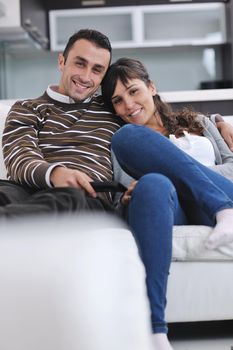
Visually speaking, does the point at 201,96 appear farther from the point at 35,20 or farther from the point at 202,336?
the point at 35,20

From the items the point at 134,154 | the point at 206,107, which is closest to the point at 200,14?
the point at 206,107

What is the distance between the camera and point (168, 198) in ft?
5.21

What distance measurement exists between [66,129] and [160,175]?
0.59 meters

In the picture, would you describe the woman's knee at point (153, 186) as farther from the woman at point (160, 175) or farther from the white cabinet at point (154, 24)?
the white cabinet at point (154, 24)

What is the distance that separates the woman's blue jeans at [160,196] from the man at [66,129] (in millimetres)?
169

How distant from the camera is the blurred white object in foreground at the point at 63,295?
75 centimetres

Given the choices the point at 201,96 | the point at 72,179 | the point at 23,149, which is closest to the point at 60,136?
the point at 23,149

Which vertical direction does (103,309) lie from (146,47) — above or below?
below

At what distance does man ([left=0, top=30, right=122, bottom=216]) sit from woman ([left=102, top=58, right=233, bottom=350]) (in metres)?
0.07

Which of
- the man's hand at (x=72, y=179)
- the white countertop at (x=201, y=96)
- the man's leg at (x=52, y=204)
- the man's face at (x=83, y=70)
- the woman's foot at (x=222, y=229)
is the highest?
the man's face at (x=83, y=70)

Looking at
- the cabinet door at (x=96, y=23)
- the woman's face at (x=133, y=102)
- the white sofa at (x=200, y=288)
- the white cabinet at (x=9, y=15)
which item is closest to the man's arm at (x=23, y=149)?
the woman's face at (x=133, y=102)

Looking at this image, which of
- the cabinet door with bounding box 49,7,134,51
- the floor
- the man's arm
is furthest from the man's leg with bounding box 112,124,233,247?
the cabinet door with bounding box 49,7,134,51

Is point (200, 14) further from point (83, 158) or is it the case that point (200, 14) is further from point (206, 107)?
point (83, 158)

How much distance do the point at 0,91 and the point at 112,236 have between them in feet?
20.3
